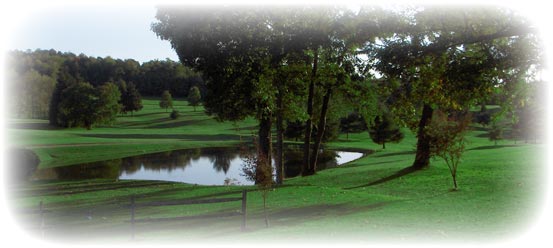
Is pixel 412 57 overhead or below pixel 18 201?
overhead

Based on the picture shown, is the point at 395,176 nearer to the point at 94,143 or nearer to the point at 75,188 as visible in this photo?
the point at 75,188

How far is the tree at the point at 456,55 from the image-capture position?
15173 millimetres

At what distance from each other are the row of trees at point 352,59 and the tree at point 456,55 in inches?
1.4

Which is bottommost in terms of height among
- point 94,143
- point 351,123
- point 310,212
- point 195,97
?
point 310,212

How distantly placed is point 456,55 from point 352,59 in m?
9.34

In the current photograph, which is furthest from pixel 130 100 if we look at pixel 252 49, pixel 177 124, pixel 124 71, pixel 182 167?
pixel 252 49

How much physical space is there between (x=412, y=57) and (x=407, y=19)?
4.81 feet

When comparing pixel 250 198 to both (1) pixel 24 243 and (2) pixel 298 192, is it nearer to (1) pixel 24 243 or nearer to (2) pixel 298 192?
(2) pixel 298 192

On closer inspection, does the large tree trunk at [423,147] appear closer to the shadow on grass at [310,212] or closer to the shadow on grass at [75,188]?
the shadow on grass at [310,212]

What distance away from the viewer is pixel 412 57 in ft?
52.9

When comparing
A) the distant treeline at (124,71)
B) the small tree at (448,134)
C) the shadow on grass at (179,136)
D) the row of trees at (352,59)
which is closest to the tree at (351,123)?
the shadow on grass at (179,136)

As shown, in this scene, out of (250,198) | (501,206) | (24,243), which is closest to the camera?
(24,243)

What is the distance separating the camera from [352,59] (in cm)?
2562

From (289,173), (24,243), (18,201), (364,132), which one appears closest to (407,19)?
(24,243)
